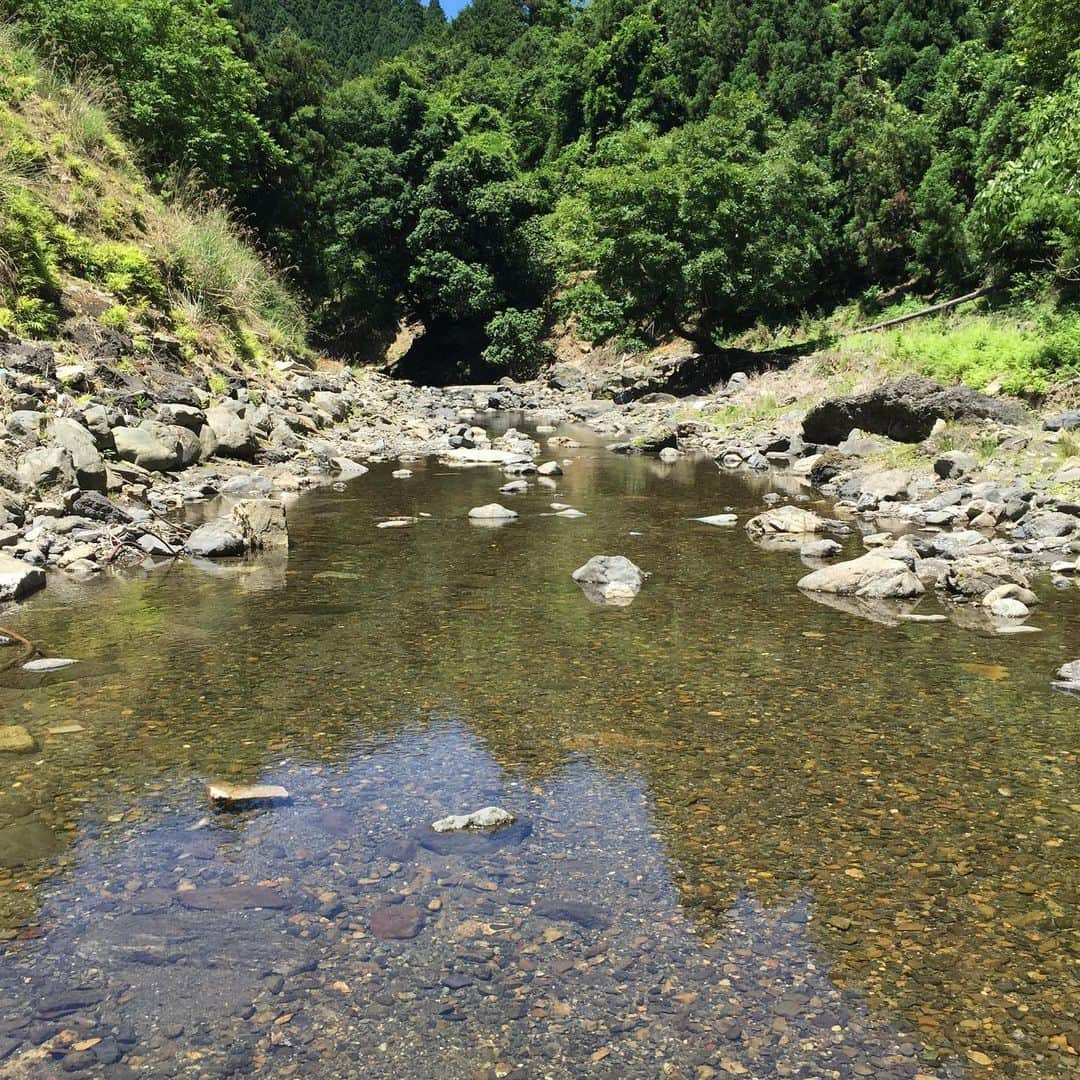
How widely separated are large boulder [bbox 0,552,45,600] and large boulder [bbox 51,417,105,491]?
8.47 feet

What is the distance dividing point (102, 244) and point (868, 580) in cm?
1612

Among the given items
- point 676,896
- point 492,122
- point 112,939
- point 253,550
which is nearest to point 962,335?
point 253,550

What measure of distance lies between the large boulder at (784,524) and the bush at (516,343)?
92.3ft

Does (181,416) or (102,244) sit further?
(102,244)

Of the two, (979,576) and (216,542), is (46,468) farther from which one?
(979,576)

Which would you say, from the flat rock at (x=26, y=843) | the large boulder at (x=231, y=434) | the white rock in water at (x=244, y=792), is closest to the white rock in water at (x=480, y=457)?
the large boulder at (x=231, y=434)

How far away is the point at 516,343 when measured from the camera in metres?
38.4

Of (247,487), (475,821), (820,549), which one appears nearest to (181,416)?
(247,487)

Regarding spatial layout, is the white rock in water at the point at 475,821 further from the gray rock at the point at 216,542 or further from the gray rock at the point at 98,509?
the gray rock at the point at 98,509

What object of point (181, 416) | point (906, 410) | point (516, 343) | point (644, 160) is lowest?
point (516, 343)

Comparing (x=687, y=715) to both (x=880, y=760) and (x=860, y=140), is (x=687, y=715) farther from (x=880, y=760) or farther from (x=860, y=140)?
(x=860, y=140)

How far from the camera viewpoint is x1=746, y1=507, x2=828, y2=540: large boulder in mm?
10914

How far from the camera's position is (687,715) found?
18.1ft

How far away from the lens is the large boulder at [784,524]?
35.8ft
